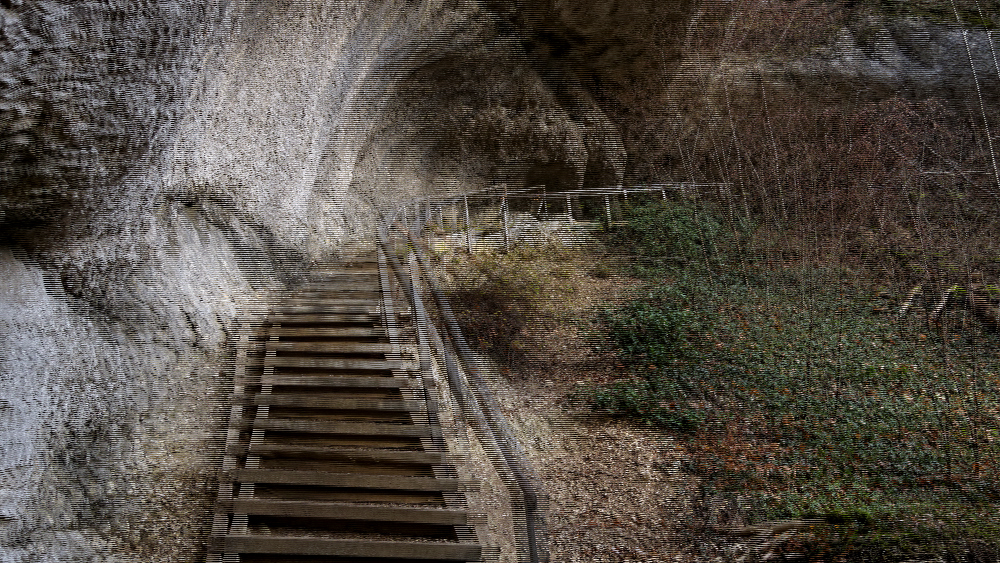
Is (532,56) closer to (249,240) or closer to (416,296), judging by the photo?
(416,296)

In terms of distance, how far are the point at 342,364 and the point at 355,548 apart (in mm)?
735

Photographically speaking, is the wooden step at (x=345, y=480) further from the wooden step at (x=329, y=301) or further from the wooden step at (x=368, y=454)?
the wooden step at (x=329, y=301)

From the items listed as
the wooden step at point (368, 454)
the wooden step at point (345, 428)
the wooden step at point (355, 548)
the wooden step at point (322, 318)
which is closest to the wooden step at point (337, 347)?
the wooden step at point (322, 318)

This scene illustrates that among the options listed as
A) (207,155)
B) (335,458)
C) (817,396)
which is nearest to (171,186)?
(207,155)

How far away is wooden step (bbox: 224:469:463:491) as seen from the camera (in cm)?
193

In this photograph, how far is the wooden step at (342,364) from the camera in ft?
7.30

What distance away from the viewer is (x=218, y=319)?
2.21 metres

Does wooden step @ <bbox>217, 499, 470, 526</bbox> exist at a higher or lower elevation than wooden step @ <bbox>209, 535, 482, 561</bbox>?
higher

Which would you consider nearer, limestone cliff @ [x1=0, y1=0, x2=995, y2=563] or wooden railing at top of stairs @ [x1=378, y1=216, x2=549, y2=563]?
limestone cliff @ [x1=0, y1=0, x2=995, y2=563]

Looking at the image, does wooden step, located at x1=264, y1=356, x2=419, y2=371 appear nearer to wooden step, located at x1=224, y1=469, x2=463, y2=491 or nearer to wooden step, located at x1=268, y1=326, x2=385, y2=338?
wooden step, located at x1=268, y1=326, x2=385, y2=338

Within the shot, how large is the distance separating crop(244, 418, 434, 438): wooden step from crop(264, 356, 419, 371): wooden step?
0.83 feet

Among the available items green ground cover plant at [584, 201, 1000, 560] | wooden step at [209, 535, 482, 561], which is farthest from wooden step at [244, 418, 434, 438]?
green ground cover plant at [584, 201, 1000, 560]

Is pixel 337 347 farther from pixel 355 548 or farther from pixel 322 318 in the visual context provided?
pixel 355 548

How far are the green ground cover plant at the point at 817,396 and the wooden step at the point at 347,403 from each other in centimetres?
77
